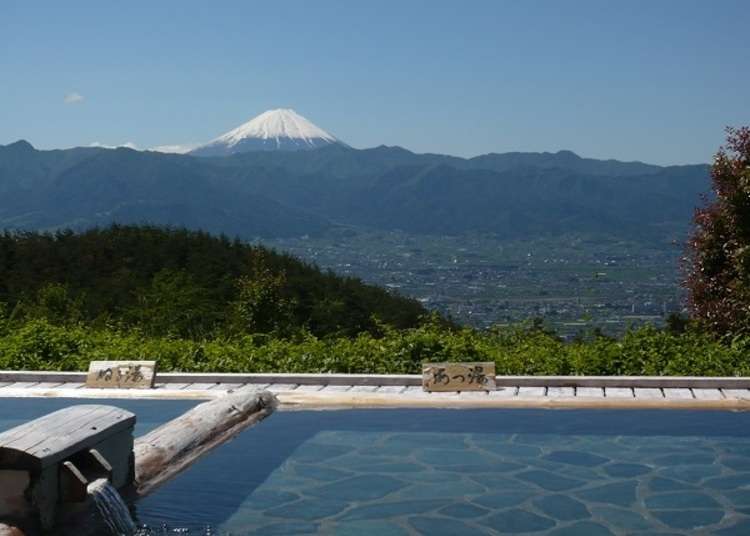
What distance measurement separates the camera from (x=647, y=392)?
410 inches

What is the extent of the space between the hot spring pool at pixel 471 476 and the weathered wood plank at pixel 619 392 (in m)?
0.24

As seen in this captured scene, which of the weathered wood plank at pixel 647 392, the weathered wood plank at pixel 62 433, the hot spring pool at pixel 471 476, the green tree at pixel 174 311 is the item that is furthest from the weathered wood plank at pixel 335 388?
the green tree at pixel 174 311

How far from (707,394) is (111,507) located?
574 centimetres

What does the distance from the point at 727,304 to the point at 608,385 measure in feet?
13.8

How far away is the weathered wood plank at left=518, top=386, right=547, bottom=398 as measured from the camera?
10.4 meters

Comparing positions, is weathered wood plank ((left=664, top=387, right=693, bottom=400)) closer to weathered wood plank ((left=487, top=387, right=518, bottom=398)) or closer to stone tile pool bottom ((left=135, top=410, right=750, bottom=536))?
stone tile pool bottom ((left=135, top=410, right=750, bottom=536))

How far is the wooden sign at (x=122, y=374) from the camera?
11047mm

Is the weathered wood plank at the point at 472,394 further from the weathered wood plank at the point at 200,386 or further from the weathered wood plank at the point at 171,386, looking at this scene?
the weathered wood plank at the point at 171,386

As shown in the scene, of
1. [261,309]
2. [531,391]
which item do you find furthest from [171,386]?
[261,309]

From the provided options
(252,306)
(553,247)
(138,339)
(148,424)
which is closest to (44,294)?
(252,306)

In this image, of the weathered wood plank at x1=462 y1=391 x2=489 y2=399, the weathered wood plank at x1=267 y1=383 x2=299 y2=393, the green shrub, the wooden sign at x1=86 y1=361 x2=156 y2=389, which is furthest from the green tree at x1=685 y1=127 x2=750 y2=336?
the wooden sign at x1=86 y1=361 x2=156 y2=389

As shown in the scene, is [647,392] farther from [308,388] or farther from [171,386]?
[171,386]

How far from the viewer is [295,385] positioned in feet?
36.6

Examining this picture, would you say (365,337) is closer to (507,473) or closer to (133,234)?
(507,473)
